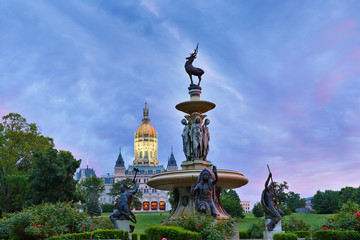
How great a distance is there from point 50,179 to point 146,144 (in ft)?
401

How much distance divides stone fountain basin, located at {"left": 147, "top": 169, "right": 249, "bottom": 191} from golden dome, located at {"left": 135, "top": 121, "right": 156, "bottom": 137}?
139 m

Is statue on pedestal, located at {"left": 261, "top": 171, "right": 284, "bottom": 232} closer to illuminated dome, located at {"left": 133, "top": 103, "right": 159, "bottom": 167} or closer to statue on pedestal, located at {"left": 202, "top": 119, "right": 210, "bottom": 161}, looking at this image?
statue on pedestal, located at {"left": 202, "top": 119, "right": 210, "bottom": 161}

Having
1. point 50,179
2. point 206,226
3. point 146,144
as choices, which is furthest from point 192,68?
point 146,144

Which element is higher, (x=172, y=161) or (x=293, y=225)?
(x=172, y=161)

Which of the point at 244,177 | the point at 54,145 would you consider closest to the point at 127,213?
the point at 244,177

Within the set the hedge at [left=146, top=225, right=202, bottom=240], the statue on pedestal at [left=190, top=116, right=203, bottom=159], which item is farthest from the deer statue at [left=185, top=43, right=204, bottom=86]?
the hedge at [left=146, top=225, right=202, bottom=240]

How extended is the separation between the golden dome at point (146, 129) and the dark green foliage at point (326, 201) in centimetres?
9535

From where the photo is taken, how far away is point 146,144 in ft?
503

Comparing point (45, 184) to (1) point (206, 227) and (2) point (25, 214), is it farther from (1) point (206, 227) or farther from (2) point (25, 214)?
(1) point (206, 227)

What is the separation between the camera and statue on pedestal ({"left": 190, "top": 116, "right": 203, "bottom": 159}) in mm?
16062

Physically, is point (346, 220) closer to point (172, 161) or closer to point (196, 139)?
point (196, 139)

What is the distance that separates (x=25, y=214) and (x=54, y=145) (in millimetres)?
31410

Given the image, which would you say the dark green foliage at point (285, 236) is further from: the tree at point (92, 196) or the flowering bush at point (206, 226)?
the tree at point (92, 196)

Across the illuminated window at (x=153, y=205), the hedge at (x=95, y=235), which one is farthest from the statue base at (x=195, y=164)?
the illuminated window at (x=153, y=205)
